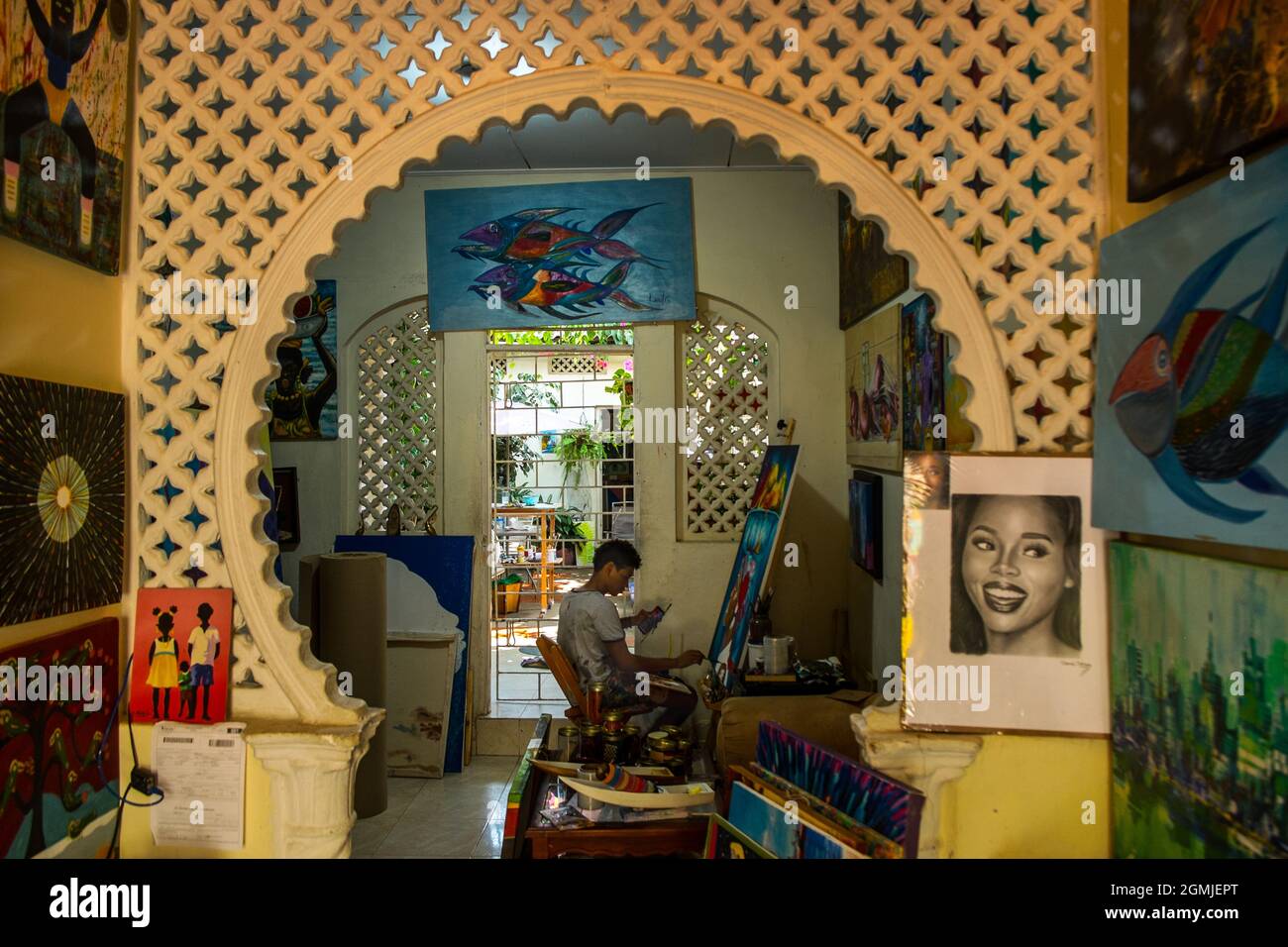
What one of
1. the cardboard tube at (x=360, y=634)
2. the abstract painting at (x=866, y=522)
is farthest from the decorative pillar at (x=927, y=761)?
the cardboard tube at (x=360, y=634)

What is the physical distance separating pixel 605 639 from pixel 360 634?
135cm

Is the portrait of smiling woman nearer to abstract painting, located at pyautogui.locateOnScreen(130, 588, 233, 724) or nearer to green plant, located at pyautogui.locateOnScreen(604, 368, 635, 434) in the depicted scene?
abstract painting, located at pyautogui.locateOnScreen(130, 588, 233, 724)

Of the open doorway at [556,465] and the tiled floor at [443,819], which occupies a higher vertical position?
the open doorway at [556,465]

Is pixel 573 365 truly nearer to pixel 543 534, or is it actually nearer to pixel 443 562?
pixel 543 534

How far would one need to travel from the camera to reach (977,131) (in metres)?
3.91

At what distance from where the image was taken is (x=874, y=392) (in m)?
5.27

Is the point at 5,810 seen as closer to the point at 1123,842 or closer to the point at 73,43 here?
the point at 73,43

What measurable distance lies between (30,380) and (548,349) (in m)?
5.25

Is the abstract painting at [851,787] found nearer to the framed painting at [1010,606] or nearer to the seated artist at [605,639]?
the framed painting at [1010,606]

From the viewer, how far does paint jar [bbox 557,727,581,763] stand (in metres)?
4.42

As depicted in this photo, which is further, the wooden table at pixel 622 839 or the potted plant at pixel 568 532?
the potted plant at pixel 568 532

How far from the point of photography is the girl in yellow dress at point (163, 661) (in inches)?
113

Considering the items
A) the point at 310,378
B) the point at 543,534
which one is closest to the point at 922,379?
the point at 310,378

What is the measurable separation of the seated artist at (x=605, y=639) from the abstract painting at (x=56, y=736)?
2.67 m
